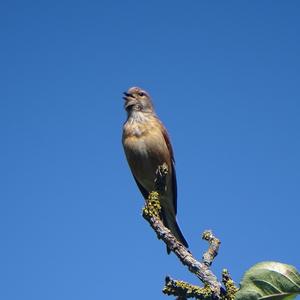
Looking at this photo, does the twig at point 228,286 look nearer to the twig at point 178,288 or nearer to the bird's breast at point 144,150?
the twig at point 178,288

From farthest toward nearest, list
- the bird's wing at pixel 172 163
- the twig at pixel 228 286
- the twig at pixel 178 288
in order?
the bird's wing at pixel 172 163, the twig at pixel 178 288, the twig at pixel 228 286

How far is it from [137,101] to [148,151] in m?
1.36

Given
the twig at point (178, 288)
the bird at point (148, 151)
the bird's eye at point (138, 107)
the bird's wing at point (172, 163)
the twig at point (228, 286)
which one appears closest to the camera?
the twig at point (228, 286)

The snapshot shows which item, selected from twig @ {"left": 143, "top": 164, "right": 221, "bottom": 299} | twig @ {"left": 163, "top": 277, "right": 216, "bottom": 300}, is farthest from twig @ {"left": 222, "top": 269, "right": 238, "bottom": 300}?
twig @ {"left": 163, "top": 277, "right": 216, "bottom": 300}

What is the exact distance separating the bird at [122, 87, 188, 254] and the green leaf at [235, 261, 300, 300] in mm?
5836

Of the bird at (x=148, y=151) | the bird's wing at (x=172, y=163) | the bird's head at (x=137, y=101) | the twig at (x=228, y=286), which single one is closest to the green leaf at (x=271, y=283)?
the twig at (x=228, y=286)

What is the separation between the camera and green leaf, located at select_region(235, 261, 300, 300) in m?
1.74

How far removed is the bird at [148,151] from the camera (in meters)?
8.13

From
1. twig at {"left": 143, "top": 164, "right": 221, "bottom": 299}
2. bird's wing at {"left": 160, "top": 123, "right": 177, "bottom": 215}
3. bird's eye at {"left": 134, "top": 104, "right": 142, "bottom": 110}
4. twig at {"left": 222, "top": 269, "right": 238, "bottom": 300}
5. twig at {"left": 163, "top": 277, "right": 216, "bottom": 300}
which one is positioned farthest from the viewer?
bird's eye at {"left": 134, "top": 104, "right": 142, "bottom": 110}

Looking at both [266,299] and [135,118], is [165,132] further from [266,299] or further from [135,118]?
[266,299]

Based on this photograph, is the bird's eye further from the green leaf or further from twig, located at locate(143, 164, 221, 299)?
the green leaf

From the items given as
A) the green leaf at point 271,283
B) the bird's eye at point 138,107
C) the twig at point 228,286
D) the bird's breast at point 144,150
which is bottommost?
the green leaf at point 271,283

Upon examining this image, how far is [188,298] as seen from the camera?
9.62 ft

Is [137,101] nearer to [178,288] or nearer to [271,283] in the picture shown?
[178,288]
